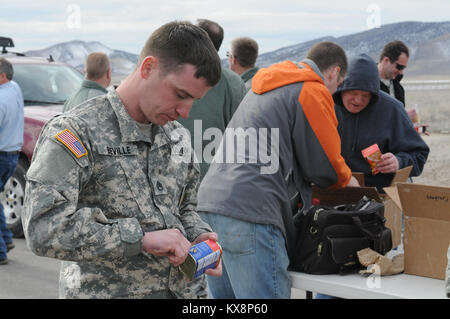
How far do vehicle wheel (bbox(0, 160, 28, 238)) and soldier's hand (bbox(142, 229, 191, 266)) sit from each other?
552 centimetres

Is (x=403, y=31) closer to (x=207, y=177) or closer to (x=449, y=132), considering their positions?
(x=449, y=132)

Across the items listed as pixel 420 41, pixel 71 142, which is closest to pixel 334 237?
pixel 71 142

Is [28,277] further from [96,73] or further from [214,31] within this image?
[214,31]

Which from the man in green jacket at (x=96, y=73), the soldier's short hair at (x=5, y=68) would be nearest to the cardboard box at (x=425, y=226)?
the man in green jacket at (x=96, y=73)

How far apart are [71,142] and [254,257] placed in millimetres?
1371

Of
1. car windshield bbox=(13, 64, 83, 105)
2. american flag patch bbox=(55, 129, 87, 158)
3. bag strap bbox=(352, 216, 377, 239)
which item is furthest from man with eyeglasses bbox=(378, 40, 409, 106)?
american flag patch bbox=(55, 129, 87, 158)

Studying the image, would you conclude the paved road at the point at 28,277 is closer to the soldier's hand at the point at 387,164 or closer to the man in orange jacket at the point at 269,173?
the soldier's hand at the point at 387,164

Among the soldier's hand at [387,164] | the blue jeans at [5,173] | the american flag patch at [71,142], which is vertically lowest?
the blue jeans at [5,173]

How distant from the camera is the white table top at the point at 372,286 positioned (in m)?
2.73

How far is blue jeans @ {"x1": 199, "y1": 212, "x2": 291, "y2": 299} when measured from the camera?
111 inches

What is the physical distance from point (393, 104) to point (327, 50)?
0.83 meters

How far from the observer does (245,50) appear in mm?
5543

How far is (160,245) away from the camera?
1.75m

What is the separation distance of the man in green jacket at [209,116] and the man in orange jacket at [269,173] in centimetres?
101
